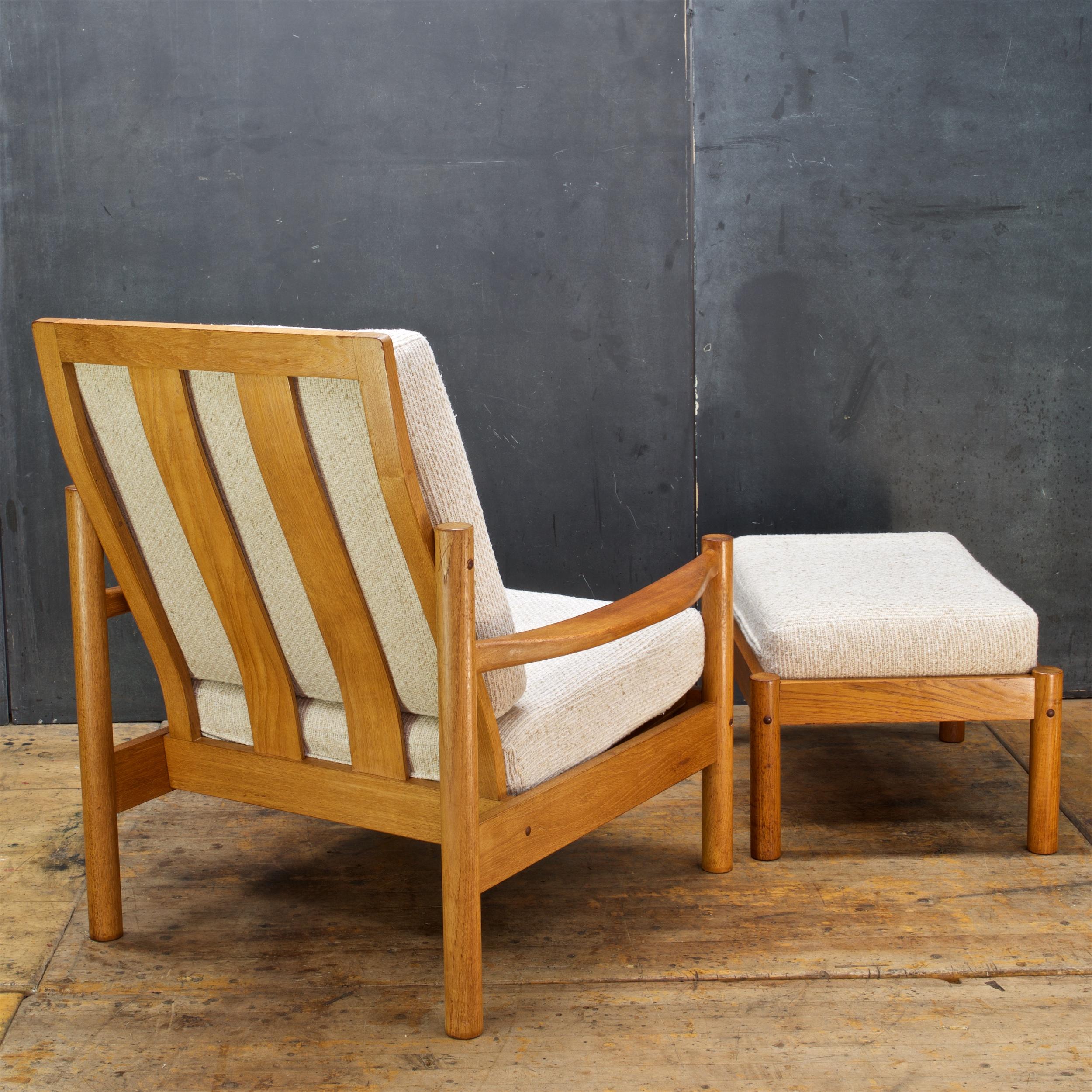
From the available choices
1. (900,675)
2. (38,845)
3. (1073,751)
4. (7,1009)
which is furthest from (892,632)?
(38,845)

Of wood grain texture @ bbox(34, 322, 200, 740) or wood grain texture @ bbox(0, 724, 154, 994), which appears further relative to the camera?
wood grain texture @ bbox(0, 724, 154, 994)

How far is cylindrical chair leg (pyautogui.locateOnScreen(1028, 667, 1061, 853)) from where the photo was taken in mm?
2336

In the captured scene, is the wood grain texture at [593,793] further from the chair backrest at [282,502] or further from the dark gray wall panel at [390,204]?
the dark gray wall panel at [390,204]

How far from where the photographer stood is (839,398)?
3188 millimetres

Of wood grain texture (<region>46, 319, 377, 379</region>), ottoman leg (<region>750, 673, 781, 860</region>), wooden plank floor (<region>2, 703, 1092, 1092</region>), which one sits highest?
wood grain texture (<region>46, 319, 377, 379</region>)

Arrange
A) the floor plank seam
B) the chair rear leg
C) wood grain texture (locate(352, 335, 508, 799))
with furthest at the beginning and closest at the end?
1. the floor plank seam
2. the chair rear leg
3. wood grain texture (locate(352, 335, 508, 799))

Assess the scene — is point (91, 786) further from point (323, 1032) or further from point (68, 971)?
point (323, 1032)

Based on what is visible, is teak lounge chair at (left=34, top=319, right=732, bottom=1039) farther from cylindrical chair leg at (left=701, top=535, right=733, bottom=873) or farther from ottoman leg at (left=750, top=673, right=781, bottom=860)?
ottoman leg at (left=750, top=673, right=781, bottom=860)

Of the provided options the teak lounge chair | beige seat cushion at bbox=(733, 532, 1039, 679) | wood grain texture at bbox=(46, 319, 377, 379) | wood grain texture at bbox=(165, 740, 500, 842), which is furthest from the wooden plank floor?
wood grain texture at bbox=(46, 319, 377, 379)

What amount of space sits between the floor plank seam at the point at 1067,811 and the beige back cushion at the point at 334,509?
123cm

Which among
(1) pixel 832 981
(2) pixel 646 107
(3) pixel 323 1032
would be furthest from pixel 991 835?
(2) pixel 646 107

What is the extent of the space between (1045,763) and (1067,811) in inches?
11.9

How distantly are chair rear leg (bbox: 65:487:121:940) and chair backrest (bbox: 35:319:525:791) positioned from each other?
6 centimetres

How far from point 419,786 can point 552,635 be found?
0.31 m
